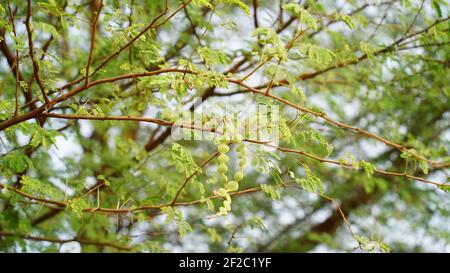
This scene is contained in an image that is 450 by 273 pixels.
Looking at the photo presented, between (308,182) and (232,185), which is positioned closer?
(232,185)

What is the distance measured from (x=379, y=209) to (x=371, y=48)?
345 centimetres

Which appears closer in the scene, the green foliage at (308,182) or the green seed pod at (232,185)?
the green seed pod at (232,185)

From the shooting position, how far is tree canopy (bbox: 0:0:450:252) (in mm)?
2033

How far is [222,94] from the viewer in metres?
3.52

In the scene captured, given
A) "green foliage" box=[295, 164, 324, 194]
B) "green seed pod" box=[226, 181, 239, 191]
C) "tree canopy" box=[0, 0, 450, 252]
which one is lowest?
"green seed pod" box=[226, 181, 239, 191]

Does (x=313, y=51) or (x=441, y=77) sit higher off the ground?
(x=441, y=77)

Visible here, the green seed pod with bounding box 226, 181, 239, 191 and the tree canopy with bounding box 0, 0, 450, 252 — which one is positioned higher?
the tree canopy with bounding box 0, 0, 450, 252

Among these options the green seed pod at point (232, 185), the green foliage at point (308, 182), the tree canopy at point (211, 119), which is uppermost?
the tree canopy at point (211, 119)

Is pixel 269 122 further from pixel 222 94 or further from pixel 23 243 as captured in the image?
pixel 23 243

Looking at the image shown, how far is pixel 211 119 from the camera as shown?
2082 millimetres

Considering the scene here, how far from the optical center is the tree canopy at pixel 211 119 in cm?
203

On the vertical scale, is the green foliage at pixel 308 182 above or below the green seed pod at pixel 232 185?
above

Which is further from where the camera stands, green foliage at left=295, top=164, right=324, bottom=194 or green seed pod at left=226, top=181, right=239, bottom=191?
green foliage at left=295, top=164, right=324, bottom=194
